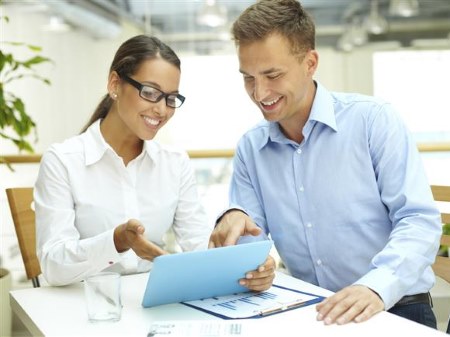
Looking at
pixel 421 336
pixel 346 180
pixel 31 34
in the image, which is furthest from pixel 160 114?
pixel 31 34

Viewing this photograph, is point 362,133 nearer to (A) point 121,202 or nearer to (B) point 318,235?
(B) point 318,235

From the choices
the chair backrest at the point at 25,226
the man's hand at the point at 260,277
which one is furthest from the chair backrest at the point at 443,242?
the chair backrest at the point at 25,226

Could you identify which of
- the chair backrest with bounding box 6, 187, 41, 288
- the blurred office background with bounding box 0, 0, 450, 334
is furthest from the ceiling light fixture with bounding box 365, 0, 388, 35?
the chair backrest with bounding box 6, 187, 41, 288

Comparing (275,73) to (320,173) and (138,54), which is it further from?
(138,54)

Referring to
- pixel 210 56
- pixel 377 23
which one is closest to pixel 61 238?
pixel 210 56

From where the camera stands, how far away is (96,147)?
1881 mm

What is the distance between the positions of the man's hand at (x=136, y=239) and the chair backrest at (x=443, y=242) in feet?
2.86

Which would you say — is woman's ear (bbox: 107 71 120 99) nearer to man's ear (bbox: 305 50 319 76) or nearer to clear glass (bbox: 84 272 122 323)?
man's ear (bbox: 305 50 319 76)

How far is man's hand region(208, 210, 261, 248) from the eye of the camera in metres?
1.59

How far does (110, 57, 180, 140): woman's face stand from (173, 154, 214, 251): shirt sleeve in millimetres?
217

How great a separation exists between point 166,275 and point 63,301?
0.34m

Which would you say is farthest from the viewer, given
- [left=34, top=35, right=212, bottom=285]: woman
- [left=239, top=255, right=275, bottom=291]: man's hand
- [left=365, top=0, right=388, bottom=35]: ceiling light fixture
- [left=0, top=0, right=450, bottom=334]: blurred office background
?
[left=365, top=0, right=388, bottom=35]: ceiling light fixture

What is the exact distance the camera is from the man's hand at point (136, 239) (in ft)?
4.81

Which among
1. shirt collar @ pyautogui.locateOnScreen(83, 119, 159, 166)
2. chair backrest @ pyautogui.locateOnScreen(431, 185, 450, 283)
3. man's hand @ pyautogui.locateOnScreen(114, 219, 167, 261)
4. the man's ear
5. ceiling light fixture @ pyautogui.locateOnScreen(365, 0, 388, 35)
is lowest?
chair backrest @ pyautogui.locateOnScreen(431, 185, 450, 283)
